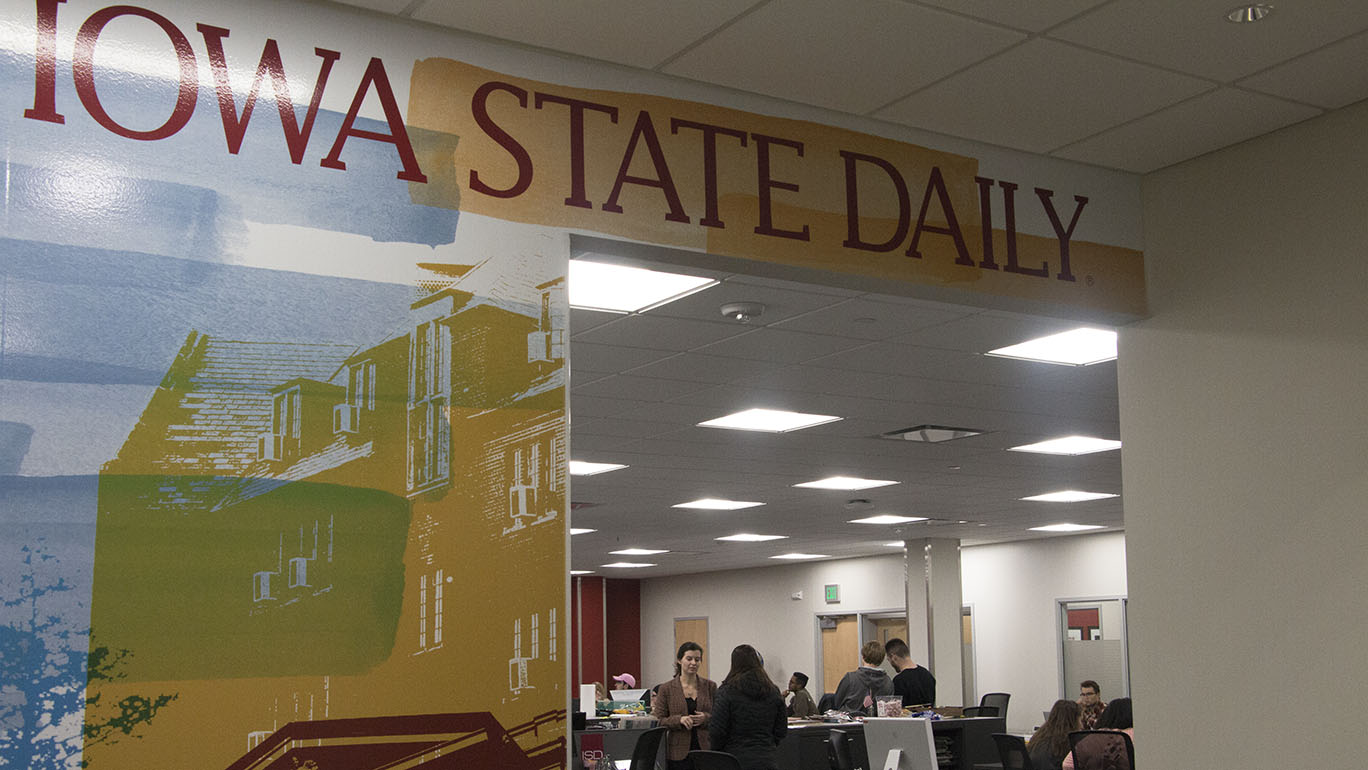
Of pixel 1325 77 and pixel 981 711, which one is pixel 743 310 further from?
pixel 981 711

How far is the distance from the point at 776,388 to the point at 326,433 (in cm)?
497

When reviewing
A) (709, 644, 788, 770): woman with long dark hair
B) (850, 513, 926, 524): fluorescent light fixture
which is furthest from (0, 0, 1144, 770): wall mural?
(850, 513, 926, 524): fluorescent light fixture

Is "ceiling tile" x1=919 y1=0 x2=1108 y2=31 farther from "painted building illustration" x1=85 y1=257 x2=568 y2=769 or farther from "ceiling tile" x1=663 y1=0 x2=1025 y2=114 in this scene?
"painted building illustration" x1=85 y1=257 x2=568 y2=769

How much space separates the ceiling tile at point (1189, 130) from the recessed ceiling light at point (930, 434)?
486 cm

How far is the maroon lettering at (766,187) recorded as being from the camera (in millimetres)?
3516

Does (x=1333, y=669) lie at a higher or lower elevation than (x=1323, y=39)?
lower

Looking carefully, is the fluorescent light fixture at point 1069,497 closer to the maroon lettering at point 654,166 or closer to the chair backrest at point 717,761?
the chair backrest at point 717,761

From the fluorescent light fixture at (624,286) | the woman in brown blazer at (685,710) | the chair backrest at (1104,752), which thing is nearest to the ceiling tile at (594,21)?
the fluorescent light fixture at (624,286)

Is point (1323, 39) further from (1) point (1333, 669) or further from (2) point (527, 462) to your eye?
(2) point (527, 462)

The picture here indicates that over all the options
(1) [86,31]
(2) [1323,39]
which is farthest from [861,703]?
(1) [86,31]

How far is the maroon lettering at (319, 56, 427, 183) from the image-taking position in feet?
9.80

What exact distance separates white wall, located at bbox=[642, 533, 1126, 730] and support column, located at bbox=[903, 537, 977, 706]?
185mm

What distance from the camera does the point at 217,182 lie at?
2.80 metres

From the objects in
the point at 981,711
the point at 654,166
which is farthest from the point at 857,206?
the point at 981,711
